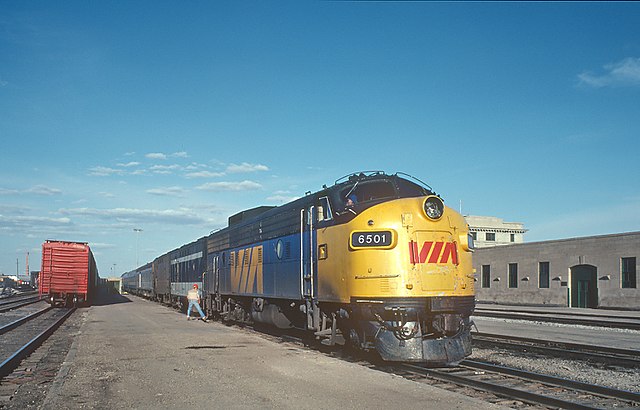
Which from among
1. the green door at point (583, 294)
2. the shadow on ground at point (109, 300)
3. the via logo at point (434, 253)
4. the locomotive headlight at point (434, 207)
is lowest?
the shadow on ground at point (109, 300)

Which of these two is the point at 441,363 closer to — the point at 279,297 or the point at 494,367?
the point at 494,367

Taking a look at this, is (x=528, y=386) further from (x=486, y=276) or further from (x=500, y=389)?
(x=486, y=276)

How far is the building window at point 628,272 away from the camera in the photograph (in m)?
36.6

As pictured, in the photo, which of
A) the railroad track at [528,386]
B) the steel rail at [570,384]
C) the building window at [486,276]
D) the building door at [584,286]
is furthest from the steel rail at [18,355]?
the building window at [486,276]

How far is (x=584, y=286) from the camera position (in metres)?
40.4

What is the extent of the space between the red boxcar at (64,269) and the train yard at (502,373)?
1829 centimetres

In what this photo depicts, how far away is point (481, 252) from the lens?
51.0 meters

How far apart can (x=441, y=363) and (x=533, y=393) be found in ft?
8.72

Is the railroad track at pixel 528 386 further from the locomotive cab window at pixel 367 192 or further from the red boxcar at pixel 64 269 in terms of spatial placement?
the red boxcar at pixel 64 269

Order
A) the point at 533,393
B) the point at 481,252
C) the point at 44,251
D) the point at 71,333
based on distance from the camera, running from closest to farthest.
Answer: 1. the point at 533,393
2. the point at 71,333
3. the point at 44,251
4. the point at 481,252

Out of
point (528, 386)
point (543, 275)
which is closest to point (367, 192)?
point (528, 386)

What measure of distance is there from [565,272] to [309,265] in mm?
33235

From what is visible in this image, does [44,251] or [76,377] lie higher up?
[44,251]

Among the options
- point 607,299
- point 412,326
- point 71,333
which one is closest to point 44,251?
point 71,333
